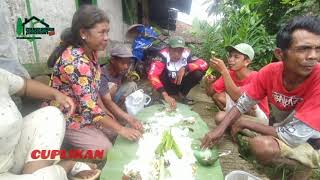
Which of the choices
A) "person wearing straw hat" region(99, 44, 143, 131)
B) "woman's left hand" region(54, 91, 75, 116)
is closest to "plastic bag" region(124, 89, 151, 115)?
"person wearing straw hat" region(99, 44, 143, 131)

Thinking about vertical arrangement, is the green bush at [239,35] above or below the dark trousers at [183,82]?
above

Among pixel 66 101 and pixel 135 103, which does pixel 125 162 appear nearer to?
pixel 66 101

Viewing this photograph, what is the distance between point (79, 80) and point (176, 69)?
2.13 meters

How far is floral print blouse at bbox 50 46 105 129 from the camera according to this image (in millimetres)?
2764

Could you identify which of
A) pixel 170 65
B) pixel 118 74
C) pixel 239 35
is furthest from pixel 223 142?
pixel 239 35

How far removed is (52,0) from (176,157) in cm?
453

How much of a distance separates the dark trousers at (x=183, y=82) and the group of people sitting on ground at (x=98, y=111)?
49.7 inches

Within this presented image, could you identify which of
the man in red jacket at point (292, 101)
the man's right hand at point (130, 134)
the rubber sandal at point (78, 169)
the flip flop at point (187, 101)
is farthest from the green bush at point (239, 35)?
the rubber sandal at point (78, 169)

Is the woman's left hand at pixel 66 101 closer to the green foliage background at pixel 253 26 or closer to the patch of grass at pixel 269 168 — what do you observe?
the patch of grass at pixel 269 168

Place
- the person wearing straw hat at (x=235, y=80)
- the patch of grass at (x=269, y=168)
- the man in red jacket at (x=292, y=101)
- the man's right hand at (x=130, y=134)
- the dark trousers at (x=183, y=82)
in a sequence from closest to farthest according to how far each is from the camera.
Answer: the man in red jacket at (x=292, y=101) < the man's right hand at (x=130, y=134) < the patch of grass at (x=269, y=168) < the person wearing straw hat at (x=235, y=80) < the dark trousers at (x=183, y=82)

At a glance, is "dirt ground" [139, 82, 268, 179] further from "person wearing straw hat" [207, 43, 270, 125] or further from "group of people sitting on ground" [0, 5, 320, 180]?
"group of people sitting on ground" [0, 5, 320, 180]

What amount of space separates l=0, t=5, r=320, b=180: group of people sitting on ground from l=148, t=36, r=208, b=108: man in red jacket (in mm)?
1194

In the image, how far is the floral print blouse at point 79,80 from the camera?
2764 mm

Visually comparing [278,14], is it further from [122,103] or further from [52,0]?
[52,0]
